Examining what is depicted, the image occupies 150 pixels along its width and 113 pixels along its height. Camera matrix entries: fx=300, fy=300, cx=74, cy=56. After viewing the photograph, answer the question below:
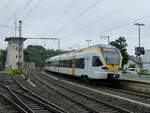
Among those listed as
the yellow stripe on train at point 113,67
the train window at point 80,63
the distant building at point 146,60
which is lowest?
the yellow stripe on train at point 113,67

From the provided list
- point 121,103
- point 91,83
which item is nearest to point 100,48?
point 91,83

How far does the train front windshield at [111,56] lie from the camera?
22000 millimetres

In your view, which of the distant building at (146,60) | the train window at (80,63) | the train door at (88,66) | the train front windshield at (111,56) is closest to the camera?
the train front windshield at (111,56)

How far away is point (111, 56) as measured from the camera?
73.2ft

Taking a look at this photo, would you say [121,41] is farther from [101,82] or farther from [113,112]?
[113,112]

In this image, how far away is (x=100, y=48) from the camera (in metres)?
22.3

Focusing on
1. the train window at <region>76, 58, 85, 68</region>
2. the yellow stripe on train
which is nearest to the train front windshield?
the yellow stripe on train

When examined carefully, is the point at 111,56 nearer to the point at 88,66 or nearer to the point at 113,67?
the point at 113,67

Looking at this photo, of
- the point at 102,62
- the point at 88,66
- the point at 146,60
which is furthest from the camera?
the point at 146,60

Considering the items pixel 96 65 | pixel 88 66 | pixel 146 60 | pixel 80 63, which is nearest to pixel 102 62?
pixel 96 65

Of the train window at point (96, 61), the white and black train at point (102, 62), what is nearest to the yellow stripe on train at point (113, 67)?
the white and black train at point (102, 62)

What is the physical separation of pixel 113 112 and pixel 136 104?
7.75 ft

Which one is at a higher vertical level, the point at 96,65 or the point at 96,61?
the point at 96,61

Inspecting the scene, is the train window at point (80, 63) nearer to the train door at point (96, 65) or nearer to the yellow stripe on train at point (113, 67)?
the train door at point (96, 65)
